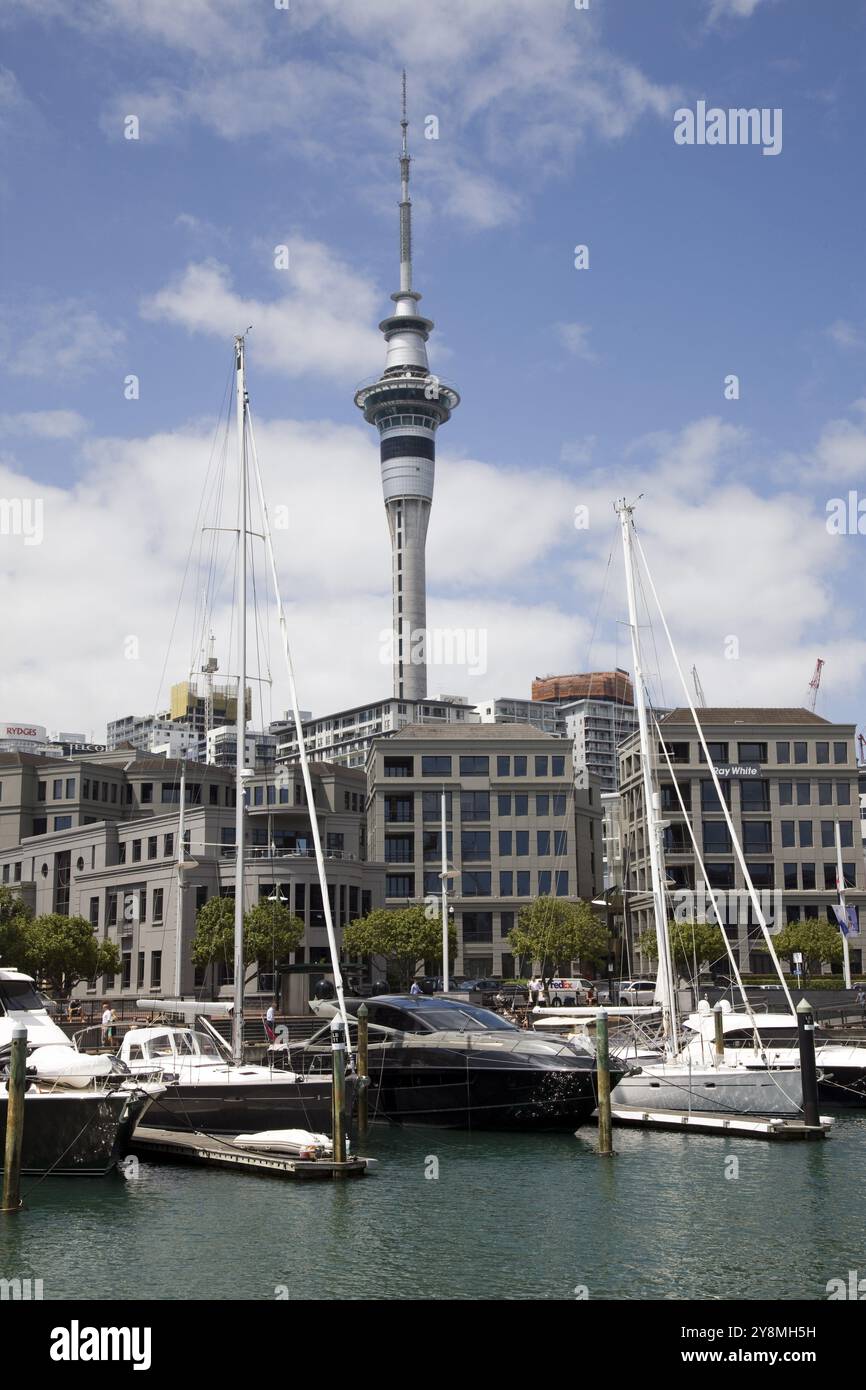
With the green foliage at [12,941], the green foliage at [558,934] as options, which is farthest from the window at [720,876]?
the green foliage at [12,941]

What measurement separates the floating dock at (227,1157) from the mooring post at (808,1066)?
1190 cm

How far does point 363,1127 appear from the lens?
36.8 meters

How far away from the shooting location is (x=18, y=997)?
121 ft

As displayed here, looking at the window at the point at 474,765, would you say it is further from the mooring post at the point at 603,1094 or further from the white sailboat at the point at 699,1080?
the mooring post at the point at 603,1094

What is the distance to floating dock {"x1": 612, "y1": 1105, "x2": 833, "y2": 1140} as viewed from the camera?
34906 millimetres

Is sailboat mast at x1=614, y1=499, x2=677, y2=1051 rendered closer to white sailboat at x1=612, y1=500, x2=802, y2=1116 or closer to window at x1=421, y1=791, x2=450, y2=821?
white sailboat at x1=612, y1=500, x2=802, y2=1116

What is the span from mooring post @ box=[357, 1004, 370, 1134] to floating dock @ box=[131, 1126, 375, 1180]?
4445 mm

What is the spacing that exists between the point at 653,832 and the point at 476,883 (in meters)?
56.7

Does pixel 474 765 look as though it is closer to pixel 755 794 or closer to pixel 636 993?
pixel 755 794
